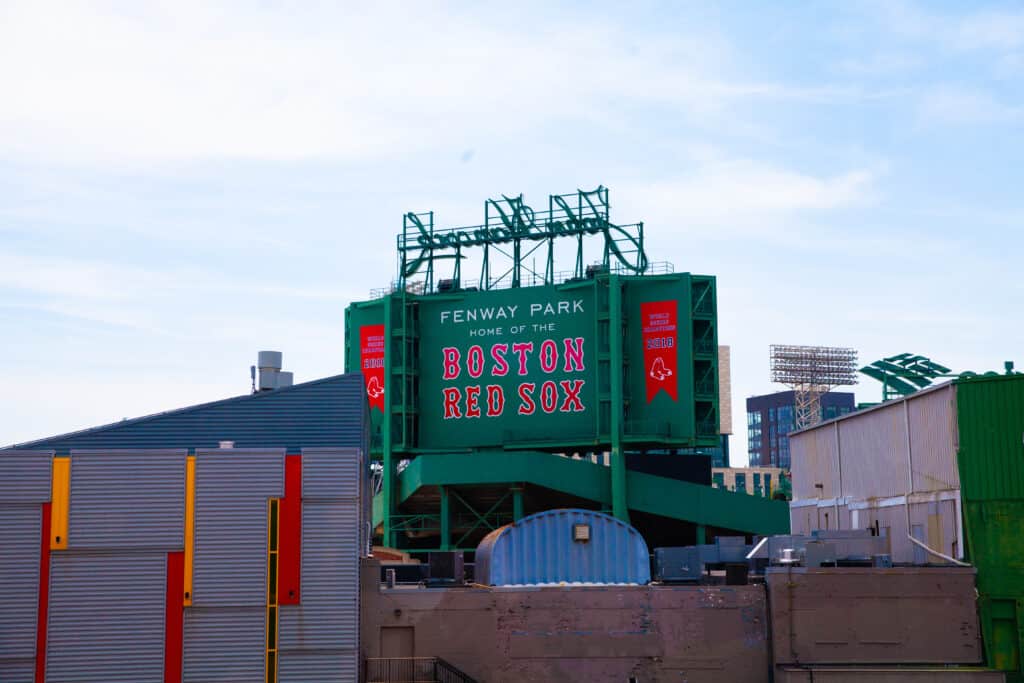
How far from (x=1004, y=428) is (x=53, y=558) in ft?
89.3

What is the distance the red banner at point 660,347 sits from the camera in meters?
64.3

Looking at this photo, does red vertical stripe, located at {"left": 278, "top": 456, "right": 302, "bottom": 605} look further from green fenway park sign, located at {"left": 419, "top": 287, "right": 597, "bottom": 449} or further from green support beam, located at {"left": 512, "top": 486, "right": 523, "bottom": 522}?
green fenway park sign, located at {"left": 419, "top": 287, "right": 597, "bottom": 449}

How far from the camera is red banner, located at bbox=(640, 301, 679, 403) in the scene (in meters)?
64.3

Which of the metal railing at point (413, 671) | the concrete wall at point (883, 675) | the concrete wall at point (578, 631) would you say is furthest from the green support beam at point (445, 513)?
the concrete wall at point (883, 675)

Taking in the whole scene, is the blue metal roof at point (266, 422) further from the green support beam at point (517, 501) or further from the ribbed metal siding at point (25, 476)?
the green support beam at point (517, 501)

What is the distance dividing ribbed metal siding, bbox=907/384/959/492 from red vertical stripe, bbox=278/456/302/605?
19.8 metres

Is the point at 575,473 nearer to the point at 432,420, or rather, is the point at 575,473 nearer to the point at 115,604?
the point at 432,420

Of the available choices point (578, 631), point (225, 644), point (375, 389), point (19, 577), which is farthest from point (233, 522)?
point (375, 389)

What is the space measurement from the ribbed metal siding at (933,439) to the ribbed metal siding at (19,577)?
26.4 metres

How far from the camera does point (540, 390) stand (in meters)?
66.0

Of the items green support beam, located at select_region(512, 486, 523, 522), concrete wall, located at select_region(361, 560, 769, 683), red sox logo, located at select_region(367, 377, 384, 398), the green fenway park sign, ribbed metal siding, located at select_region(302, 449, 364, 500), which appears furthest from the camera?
red sox logo, located at select_region(367, 377, 384, 398)

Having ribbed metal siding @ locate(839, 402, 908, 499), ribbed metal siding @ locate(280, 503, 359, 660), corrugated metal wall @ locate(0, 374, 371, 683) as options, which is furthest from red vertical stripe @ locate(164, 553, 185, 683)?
ribbed metal siding @ locate(839, 402, 908, 499)

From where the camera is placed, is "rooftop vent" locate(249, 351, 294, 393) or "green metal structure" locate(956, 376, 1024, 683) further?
"rooftop vent" locate(249, 351, 294, 393)

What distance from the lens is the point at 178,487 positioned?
31.1 meters
